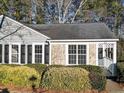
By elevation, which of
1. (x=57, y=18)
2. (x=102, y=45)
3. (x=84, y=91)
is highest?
(x=57, y=18)

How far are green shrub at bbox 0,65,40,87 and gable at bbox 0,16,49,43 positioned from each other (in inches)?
388

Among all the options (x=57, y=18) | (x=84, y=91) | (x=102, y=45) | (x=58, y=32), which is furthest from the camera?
(x=57, y=18)

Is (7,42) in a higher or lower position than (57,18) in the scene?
lower

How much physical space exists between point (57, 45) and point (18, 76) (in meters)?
9.89

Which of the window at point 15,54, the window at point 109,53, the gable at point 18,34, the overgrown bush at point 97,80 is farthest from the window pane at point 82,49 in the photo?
the overgrown bush at point 97,80

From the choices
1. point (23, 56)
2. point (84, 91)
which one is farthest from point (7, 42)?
point (84, 91)

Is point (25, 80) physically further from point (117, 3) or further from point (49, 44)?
point (117, 3)

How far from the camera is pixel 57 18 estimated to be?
57562 mm

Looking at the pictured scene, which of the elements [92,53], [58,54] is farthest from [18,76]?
[92,53]

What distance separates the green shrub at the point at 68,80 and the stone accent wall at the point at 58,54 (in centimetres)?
1017

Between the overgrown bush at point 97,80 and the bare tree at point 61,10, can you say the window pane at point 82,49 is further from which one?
the bare tree at point 61,10

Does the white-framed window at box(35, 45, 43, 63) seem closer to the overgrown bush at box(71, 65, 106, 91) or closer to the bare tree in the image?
the overgrown bush at box(71, 65, 106, 91)

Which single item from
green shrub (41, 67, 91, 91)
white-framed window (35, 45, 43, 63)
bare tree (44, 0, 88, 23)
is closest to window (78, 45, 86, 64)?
white-framed window (35, 45, 43, 63)

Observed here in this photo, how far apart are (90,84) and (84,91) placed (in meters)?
0.54
